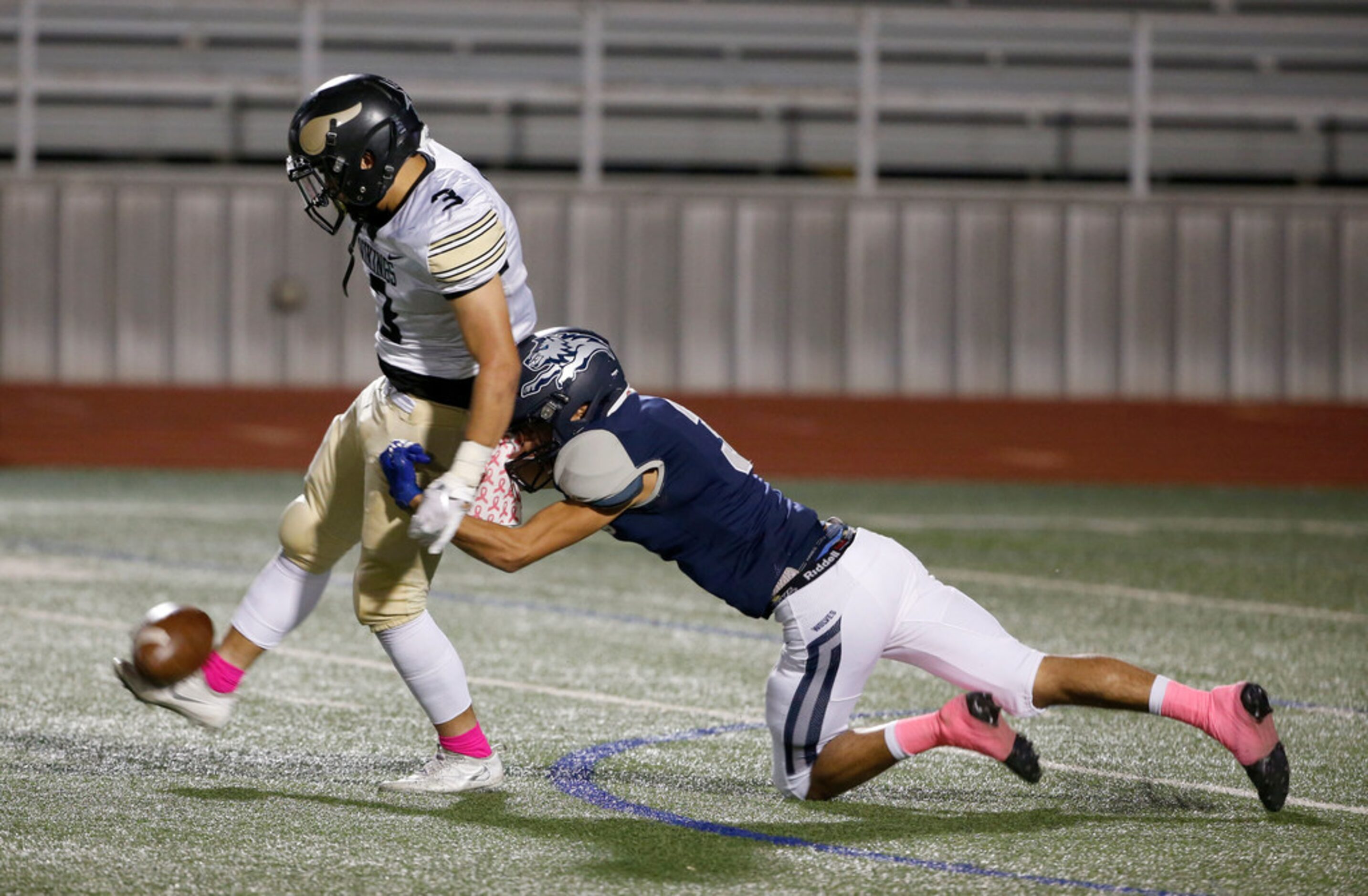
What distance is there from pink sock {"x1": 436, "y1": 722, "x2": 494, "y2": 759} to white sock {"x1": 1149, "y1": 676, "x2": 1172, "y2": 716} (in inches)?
55.0

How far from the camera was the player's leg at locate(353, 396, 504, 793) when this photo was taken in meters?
3.62

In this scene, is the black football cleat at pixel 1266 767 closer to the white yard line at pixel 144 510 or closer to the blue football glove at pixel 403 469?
the blue football glove at pixel 403 469

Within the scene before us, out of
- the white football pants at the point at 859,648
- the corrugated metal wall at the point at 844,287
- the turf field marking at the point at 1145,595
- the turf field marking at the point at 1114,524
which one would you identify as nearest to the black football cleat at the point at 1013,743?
the white football pants at the point at 859,648

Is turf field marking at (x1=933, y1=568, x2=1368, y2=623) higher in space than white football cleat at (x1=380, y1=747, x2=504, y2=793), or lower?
lower

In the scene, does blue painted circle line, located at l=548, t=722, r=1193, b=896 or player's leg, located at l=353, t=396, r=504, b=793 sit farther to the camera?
player's leg, located at l=353, t=396, r=504, b=793

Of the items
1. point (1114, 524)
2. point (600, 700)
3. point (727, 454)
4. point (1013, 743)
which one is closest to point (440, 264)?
point (727, 454)

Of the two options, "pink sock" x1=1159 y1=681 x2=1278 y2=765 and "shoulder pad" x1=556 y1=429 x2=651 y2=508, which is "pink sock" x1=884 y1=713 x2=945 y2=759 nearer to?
"pink sock" x1=1159 y1=681 x2=1278 y2=765

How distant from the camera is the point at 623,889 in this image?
295 cm

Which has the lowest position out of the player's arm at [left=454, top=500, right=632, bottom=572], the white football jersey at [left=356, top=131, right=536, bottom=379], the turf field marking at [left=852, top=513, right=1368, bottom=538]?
the turf field marking at [left=852, top=513, right=1368, bottom=538]

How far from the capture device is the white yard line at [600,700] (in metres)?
3.78

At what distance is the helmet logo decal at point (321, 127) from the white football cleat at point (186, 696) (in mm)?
1176

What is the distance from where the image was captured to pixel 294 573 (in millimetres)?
3859

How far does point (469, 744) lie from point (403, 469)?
30.6 inches

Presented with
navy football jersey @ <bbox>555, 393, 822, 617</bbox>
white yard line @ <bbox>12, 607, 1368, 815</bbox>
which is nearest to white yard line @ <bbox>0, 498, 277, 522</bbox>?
white yard line @ <bbox>12, 607, 1368, 815</bbox>
